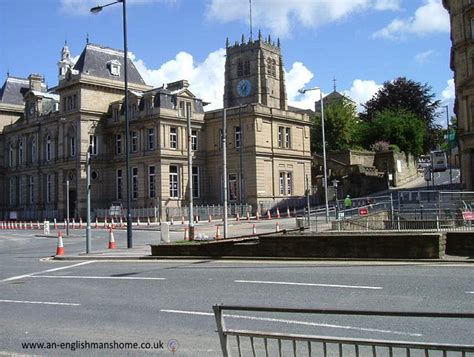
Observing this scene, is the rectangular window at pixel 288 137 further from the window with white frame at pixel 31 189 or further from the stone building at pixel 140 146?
the window with white frame at pixel 31 189

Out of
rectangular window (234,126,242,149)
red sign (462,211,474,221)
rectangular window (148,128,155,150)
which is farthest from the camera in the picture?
rectangular window (234,126,242,149)

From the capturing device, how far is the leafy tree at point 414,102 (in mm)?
88125

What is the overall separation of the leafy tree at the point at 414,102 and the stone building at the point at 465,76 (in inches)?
1346

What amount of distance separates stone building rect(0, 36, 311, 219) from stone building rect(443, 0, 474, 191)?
20.0 m

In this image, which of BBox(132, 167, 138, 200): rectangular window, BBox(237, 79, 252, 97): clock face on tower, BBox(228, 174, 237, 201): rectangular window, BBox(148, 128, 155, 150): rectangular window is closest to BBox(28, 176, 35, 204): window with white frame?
BBox(132, 167, 138, 200): rectangular window

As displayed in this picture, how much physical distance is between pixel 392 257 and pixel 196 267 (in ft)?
19.3

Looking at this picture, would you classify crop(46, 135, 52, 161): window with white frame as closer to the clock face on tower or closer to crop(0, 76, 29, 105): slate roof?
crop(0, 76, 29, 105): slate roof

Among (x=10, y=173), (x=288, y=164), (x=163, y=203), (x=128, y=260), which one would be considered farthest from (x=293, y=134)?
(x=128, y=260)

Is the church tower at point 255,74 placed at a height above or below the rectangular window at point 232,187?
above

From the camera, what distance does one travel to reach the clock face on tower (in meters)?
106

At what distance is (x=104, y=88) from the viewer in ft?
217

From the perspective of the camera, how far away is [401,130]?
265 ft

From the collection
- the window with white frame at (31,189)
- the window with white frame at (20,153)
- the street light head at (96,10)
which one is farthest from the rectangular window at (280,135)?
the street light head at (96,10)

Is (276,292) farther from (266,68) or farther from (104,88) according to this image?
(266,68)
